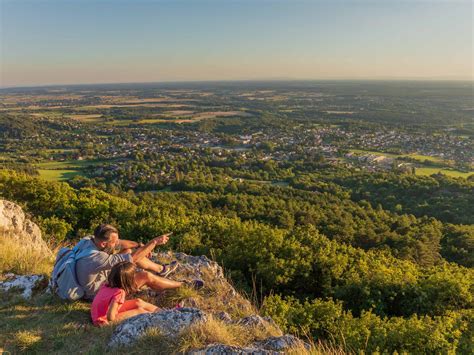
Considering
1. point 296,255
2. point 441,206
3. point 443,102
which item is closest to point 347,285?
point 296,255

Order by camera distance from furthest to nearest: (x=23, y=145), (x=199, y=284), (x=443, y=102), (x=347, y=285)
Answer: (x=443, y=102)
(x=23, y=145)
(x=347, y=285)
(x=199, y=284)

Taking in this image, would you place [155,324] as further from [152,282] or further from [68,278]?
[68,278]

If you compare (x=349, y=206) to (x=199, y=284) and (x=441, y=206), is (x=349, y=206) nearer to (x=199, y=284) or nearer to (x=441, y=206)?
(x=441, y=206)

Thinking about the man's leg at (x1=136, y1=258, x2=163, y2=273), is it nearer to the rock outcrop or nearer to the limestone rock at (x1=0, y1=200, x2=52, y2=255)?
the rock outcrop

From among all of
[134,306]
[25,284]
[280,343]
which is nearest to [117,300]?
[134,306]

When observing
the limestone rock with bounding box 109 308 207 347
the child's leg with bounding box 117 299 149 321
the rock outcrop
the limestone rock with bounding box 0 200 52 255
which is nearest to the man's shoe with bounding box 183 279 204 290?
the rock outcrop

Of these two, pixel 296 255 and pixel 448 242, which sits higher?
pixel 296 255
